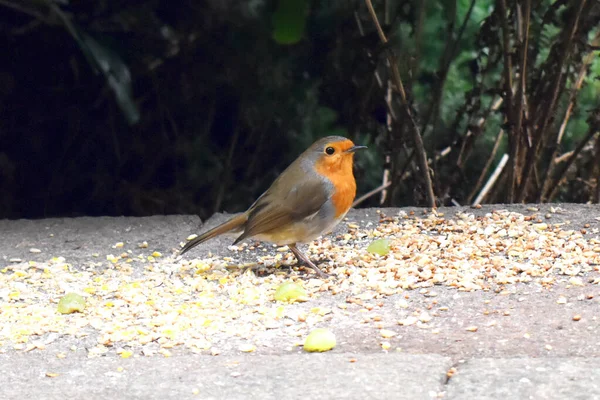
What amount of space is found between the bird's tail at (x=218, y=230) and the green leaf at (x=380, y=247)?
1.76 ft

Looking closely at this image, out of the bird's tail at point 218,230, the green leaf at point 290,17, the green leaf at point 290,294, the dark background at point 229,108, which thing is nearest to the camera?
the green leaf at point 290,294

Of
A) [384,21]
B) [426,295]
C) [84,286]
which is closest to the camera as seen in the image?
[426,295]

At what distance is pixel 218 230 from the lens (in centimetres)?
389

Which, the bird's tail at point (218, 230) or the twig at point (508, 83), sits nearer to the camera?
the bird's tail at point (218, 230)

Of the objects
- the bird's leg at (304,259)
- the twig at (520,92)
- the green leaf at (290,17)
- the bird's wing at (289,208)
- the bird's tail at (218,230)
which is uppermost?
the green leaf at (290,17)

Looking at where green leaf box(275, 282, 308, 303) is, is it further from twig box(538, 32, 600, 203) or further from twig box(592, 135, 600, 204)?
Answer: twig box(592, 135, 600, 204)

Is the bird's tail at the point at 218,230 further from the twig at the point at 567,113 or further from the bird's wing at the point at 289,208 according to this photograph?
the twig at the point at 567,113

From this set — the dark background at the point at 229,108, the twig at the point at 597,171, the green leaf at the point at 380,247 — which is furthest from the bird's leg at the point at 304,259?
the twig at the point at 597,171

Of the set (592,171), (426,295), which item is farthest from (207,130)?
(426,295)

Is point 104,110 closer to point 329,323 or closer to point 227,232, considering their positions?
point 227,232

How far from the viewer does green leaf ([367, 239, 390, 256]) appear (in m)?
3.95

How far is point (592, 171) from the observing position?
5309mm

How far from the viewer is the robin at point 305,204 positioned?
381cm

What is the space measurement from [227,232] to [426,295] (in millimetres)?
951
